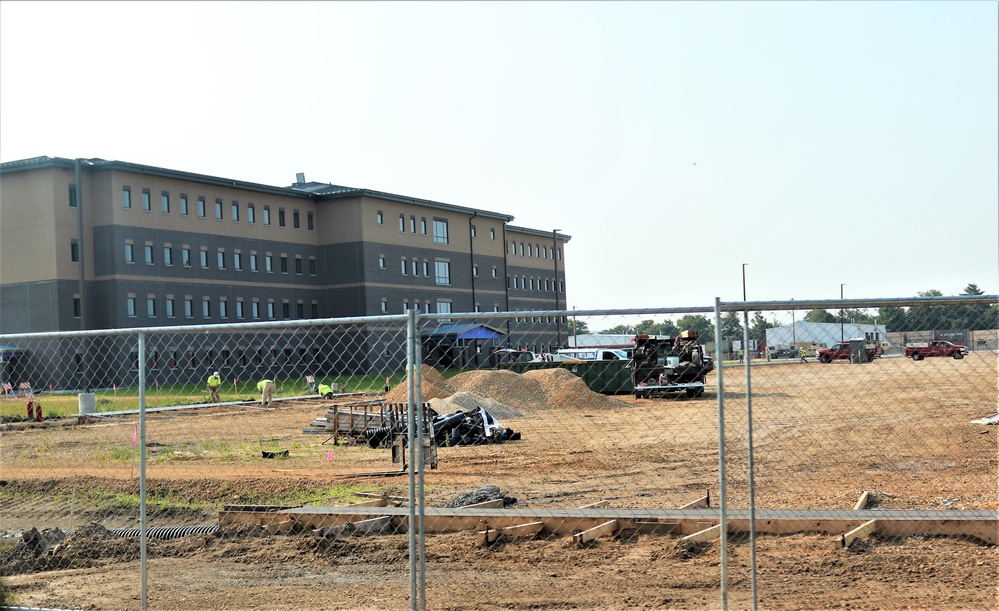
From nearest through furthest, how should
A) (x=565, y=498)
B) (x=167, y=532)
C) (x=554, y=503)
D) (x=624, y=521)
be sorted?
(x=624, y=521) < (x=167, y=532) < (x=554, y=503) < (x=565, y=498)

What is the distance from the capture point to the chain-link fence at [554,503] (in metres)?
7.02

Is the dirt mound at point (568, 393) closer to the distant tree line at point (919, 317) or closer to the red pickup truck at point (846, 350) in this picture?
the red pickup truck at point (846, 350)

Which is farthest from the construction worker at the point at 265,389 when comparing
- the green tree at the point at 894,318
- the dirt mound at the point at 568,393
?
the green tree at the point at 894,318

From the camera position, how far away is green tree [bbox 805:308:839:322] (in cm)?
636

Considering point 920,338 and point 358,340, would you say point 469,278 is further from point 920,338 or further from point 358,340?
point 920,338

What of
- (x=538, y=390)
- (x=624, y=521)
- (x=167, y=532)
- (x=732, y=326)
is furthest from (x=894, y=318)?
(x=538, y=390)

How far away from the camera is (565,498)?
1457cm

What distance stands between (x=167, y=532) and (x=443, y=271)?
65869 millimetres

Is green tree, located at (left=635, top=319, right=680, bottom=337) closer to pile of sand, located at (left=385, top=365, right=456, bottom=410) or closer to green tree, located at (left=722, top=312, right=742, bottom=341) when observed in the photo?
green tree, located at (left=722, top=312, right=742, bottom=341)

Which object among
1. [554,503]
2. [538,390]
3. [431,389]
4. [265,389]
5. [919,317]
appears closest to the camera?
[919,317]

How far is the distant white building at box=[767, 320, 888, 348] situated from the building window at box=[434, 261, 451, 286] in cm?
7023

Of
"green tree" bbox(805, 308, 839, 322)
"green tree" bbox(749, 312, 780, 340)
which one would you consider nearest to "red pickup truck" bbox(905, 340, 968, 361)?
"green tree" bbox(805, 308, 839, 322)

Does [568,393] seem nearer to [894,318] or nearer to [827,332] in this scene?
[827,332]

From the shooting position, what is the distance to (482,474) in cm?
1761
